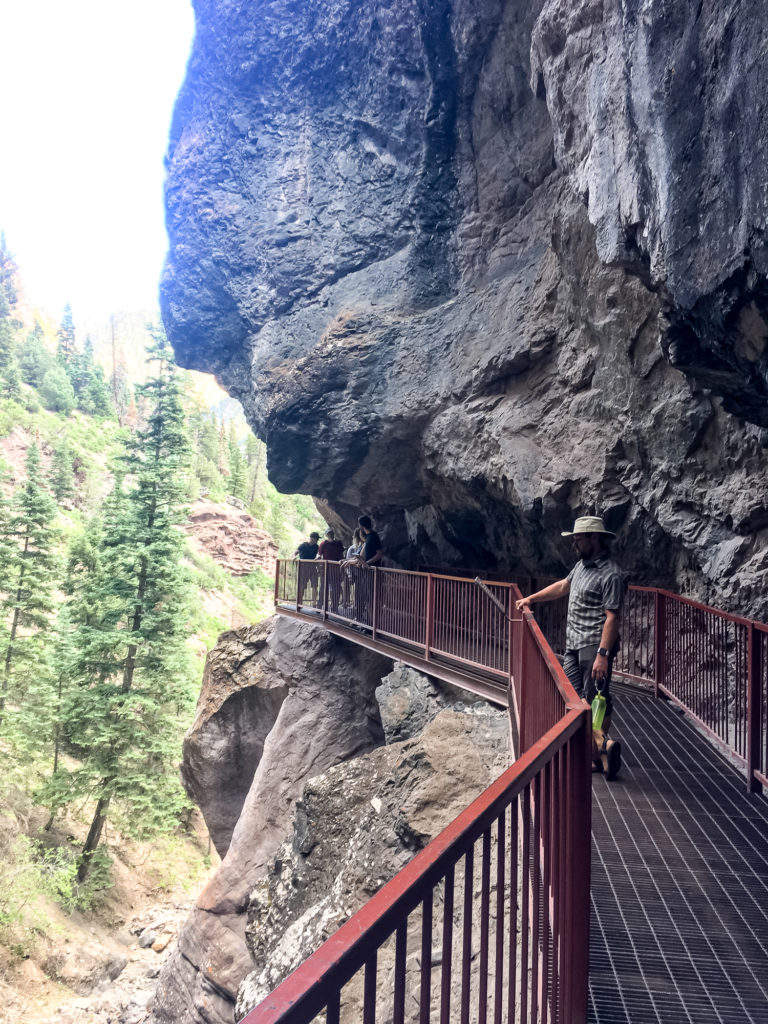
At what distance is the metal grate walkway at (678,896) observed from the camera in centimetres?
256

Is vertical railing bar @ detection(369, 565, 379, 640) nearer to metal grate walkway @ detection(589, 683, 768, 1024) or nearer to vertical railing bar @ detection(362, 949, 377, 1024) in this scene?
metal grate walkway @ detection(589, 683, 768, 1024)

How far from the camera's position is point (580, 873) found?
229 centimetres

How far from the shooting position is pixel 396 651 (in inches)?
366

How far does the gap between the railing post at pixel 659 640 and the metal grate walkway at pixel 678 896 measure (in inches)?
95.8

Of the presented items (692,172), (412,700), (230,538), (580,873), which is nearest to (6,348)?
(230,538)

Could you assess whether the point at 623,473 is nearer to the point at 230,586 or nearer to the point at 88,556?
the point at 88,556

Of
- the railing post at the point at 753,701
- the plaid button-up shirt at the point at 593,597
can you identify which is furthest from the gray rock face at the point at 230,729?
the railing post at the point at 753,701

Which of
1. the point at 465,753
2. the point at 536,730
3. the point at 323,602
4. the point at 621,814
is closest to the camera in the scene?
the point at 536,730

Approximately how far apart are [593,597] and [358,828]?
130 inches

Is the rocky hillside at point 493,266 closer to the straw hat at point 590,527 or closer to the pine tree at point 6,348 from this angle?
the straw hat at point 590,527

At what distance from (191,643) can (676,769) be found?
126ft

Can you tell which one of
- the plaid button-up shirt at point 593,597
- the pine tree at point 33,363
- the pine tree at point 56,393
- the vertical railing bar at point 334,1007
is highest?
the pine tree at point 33,363

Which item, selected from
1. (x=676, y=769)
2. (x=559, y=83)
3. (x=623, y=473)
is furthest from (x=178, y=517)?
(x=676, y=769)

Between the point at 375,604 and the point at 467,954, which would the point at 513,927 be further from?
the point at 375,604
